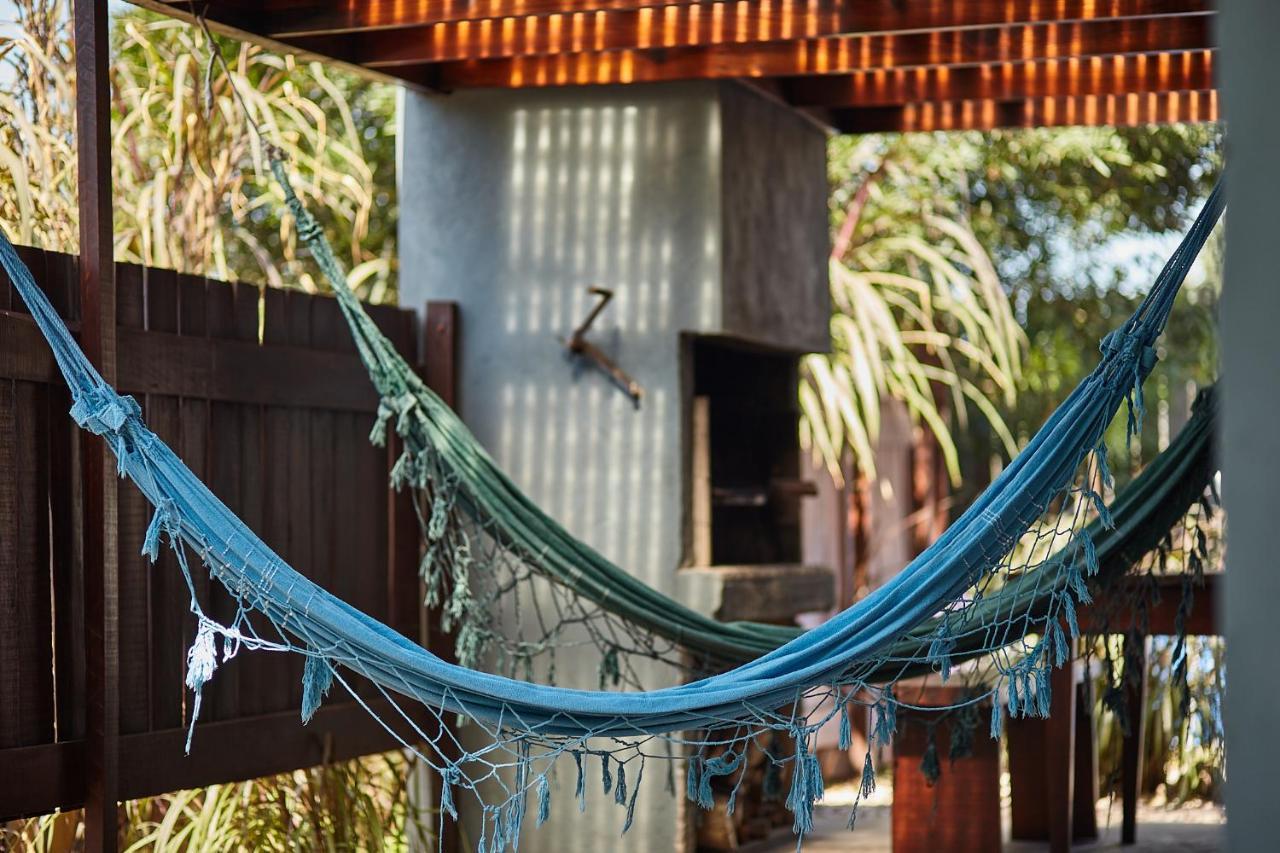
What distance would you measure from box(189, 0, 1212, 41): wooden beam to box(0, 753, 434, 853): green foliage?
162 cm

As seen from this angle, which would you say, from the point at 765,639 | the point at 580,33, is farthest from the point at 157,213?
the point at 765,639

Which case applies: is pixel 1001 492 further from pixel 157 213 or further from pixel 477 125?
pixel 157 213

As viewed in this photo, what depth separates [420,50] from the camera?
3.56 meters

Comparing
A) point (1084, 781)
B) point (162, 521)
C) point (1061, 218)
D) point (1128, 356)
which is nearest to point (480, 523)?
point (162, 521)

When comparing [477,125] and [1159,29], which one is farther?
[477,125]

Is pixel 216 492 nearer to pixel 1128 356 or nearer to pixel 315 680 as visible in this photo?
pixel 315 680

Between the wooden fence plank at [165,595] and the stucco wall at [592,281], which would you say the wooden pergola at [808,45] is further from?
the wooden fence plank at [165,595]

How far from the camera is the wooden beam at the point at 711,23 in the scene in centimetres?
313

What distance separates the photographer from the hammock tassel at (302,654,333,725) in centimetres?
252

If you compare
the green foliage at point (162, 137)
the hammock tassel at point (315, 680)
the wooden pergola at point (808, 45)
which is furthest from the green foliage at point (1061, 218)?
the hammock tassel at point (315, 680)

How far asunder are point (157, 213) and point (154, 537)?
1734mm

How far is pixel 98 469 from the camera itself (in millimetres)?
2789

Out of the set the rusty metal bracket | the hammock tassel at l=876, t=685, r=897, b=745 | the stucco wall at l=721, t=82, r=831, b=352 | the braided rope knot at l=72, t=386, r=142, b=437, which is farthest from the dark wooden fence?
the hammock tassel at l=876, t=685, r=897, b=745

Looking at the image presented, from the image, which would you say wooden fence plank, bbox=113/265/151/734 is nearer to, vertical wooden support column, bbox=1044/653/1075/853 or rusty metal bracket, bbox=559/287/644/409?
rusty metal bracket, bbox=559/287/644/409
